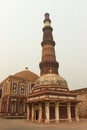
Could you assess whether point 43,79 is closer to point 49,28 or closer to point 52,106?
point 52,106

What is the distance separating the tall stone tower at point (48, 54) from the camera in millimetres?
35531

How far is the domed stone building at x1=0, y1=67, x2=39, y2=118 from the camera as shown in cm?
3791

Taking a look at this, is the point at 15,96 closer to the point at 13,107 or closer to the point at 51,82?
the point at 13,107

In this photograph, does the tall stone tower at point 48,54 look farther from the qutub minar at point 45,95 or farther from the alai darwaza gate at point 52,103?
the alai darwaza gate at point 52,103

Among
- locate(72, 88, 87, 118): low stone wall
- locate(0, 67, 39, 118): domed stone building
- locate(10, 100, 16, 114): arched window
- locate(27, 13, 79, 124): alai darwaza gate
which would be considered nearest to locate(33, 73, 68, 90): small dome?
locate(27, 13, 79, 124): alai darwaza gate

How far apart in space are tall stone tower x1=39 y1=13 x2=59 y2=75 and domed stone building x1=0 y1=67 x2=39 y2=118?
27.4 ft

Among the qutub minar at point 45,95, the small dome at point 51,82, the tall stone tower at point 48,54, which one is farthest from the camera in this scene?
the tall stone tower at point 48,54

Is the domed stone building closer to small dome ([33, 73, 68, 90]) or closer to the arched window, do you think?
the arched window

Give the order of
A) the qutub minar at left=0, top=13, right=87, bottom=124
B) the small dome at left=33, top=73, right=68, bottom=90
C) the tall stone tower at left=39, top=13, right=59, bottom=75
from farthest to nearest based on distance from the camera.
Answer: the tall stone tower at left=39, top=13, right=59, bottom=75
the small dome at left=33, top=73, right=68, bottom=90
the qutub minar at left=0, top=13, right=87, bottom=124

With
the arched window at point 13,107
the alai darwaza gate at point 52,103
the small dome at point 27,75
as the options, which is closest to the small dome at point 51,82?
the alai darwaza gate at point 52,103

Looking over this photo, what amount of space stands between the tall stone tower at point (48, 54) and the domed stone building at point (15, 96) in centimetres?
836

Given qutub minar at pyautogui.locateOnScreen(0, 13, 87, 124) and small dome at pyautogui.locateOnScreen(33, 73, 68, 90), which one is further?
small dome at pyautogui.locateOnScreen(33, 73, 68, 90)

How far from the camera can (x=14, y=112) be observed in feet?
124

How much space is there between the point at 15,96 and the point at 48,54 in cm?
1275
